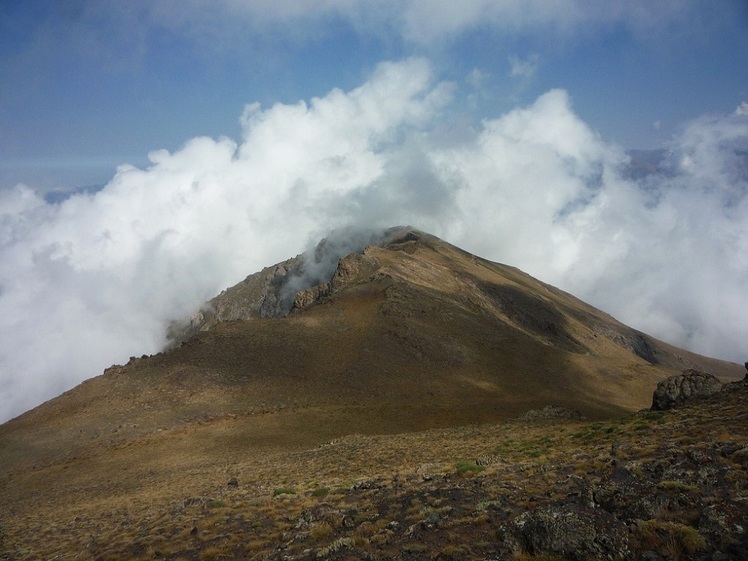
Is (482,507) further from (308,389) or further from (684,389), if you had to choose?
(308,389)

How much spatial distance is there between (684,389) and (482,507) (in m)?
19.2

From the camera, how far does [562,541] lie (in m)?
9.52

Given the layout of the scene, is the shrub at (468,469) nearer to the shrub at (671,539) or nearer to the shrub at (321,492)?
the shrub at (321,492)

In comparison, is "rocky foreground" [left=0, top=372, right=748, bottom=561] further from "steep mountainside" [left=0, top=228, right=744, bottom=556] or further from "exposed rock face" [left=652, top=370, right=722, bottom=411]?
"steep mountainside" [left=0, top=228, right=744, bottom=556]

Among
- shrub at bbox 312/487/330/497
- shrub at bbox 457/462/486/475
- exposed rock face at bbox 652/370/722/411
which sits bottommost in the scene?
shrub at bbox 312/487/330/497

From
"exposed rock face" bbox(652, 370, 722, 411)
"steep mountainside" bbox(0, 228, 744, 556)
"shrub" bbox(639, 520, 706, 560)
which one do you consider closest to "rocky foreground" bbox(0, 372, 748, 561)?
"shrub" bbox(639, 520, 706, 560)

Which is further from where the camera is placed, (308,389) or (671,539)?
(308,389)

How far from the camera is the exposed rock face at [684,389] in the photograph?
25.2 metres

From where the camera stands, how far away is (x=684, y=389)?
25969 mm

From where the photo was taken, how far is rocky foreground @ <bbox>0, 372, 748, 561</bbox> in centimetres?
966

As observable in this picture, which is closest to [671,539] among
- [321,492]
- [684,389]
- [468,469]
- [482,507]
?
[482,507]

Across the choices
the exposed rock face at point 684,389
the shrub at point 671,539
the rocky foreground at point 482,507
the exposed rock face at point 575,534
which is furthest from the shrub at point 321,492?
the exposed rock face at point 684,389

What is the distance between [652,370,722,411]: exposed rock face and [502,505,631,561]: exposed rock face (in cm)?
1891

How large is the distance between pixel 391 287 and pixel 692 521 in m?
56.8
